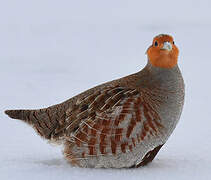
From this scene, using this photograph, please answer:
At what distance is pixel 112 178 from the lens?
3557 millimetres

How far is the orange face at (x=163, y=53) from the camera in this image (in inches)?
151

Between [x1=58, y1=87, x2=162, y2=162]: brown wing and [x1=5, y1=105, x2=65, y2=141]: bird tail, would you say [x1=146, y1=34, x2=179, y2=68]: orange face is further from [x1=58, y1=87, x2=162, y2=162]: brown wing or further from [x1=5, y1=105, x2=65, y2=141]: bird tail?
[x1=5, y1=105, x2=65, y2=141]: bird tail

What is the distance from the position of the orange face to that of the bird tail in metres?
0.95

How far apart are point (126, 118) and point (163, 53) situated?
0.66 metres

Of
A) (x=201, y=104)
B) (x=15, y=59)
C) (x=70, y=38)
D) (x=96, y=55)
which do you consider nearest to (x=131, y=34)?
(x=70, y=38)

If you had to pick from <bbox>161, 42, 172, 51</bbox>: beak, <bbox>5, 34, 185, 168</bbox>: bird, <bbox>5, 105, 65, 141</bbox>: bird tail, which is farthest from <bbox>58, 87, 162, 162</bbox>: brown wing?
<bbox>161, 42, 172, 51</bbox>: beak

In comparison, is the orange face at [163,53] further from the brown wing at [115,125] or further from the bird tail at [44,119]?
the bird tail at [44,119]

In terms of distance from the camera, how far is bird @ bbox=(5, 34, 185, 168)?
3.68 m

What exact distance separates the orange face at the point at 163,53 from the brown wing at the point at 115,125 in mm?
356

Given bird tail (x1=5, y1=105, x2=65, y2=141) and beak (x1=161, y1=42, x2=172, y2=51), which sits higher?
beak (x1=161, y1=42, x2=172, y2=51)

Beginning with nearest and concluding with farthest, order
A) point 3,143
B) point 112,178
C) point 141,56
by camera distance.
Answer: point 112,178
point 3,143
point 141,56

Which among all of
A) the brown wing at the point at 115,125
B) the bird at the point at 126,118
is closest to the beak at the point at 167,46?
the bird at the point at 126,118

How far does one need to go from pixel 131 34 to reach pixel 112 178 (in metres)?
9.08

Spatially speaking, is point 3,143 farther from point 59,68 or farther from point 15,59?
point 15,59
